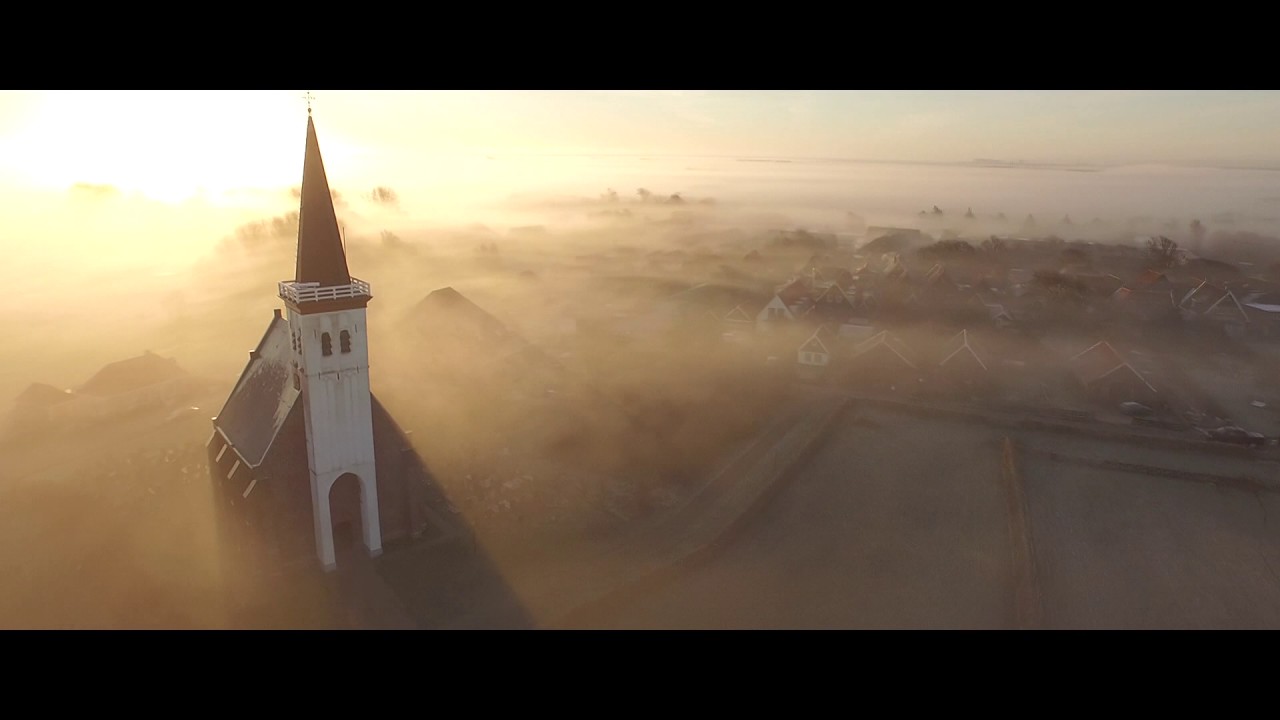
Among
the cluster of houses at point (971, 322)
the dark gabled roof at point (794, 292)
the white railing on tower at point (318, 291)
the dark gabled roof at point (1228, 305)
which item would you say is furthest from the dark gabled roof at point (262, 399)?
the dark gabled roof at point (1228, 305)

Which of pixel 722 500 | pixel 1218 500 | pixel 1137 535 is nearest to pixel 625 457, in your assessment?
pixel 722 500

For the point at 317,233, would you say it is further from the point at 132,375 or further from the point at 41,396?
the point at 41,396

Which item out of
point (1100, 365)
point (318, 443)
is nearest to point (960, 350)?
point (1100, 365)

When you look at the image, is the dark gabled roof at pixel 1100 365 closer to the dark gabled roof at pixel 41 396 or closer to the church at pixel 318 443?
the church at pixel 318 443

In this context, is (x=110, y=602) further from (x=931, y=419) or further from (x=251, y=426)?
(x=931, y=419)

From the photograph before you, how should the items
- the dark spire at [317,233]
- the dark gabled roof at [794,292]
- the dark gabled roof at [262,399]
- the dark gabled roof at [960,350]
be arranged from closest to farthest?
1. the dark spire at [317,233]
2. the dark gabled roof at [262,399]
3. the dark gabled roof at [960,350]
4. the dark gabled roof at [794,292]

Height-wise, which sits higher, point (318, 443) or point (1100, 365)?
point (318, 443)

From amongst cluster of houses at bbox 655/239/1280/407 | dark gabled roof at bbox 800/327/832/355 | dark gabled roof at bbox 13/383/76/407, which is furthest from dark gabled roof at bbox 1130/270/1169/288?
dark gabled roof at bbox 13/383/76/407
